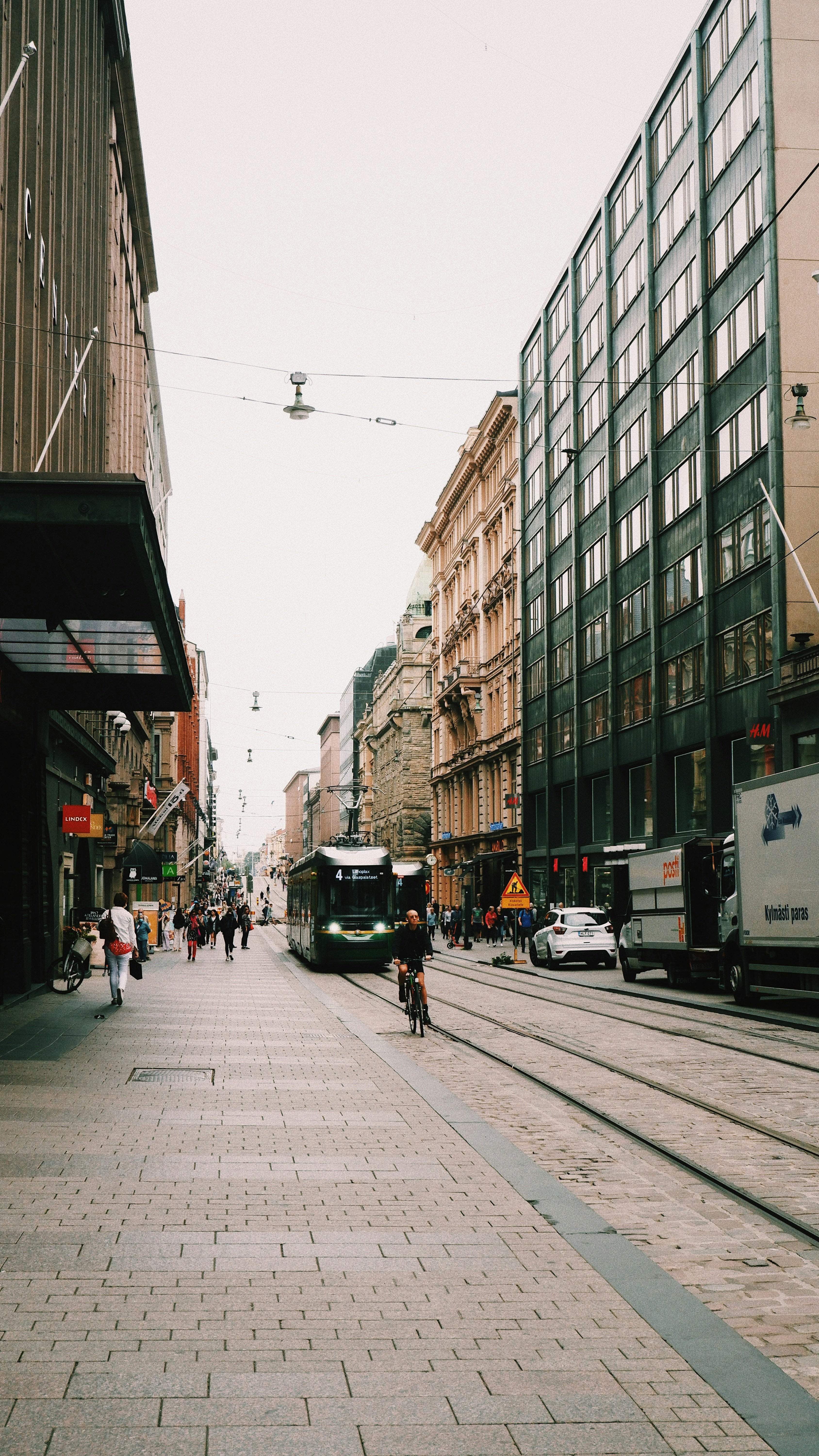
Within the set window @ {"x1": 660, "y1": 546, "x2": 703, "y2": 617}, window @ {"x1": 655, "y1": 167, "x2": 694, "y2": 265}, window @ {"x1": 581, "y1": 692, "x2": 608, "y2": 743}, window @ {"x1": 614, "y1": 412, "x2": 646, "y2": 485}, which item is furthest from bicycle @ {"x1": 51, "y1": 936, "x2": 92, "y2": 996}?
window @ {"x1": 655, "y1": 167, "x2": 694, "y2": 265}

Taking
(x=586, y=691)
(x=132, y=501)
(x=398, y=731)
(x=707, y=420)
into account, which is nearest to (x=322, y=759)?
(x=398, y=731)

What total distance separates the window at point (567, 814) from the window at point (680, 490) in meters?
15.1

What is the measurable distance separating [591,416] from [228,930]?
75.9ft

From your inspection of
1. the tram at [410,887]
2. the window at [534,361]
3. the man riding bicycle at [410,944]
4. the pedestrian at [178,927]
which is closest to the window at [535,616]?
the window at [534,361]

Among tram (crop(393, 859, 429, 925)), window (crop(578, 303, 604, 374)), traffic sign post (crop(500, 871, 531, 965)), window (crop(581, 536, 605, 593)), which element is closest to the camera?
traffic sign post (crop(500, 871, 531, 965))

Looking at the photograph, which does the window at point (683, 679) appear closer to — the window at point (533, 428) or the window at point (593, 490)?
the window at point (593, 490)

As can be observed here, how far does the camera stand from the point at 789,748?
108 feet

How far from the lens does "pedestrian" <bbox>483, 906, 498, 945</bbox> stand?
58.5 metres

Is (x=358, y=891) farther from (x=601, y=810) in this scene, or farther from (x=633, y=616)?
(x=601, y=810)

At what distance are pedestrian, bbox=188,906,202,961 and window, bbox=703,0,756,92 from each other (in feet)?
98.4

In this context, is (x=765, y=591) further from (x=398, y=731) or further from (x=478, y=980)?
(x=398, y=731)

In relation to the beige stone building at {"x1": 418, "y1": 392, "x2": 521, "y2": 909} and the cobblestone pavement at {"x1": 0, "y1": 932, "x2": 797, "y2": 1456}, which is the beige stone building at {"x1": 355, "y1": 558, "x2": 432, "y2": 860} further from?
the cobblestone pavement at {"x1": 0, "y1": 932, "x2": 797, "y2": 1456}

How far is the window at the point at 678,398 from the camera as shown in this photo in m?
39.7

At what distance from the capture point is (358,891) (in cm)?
3500
